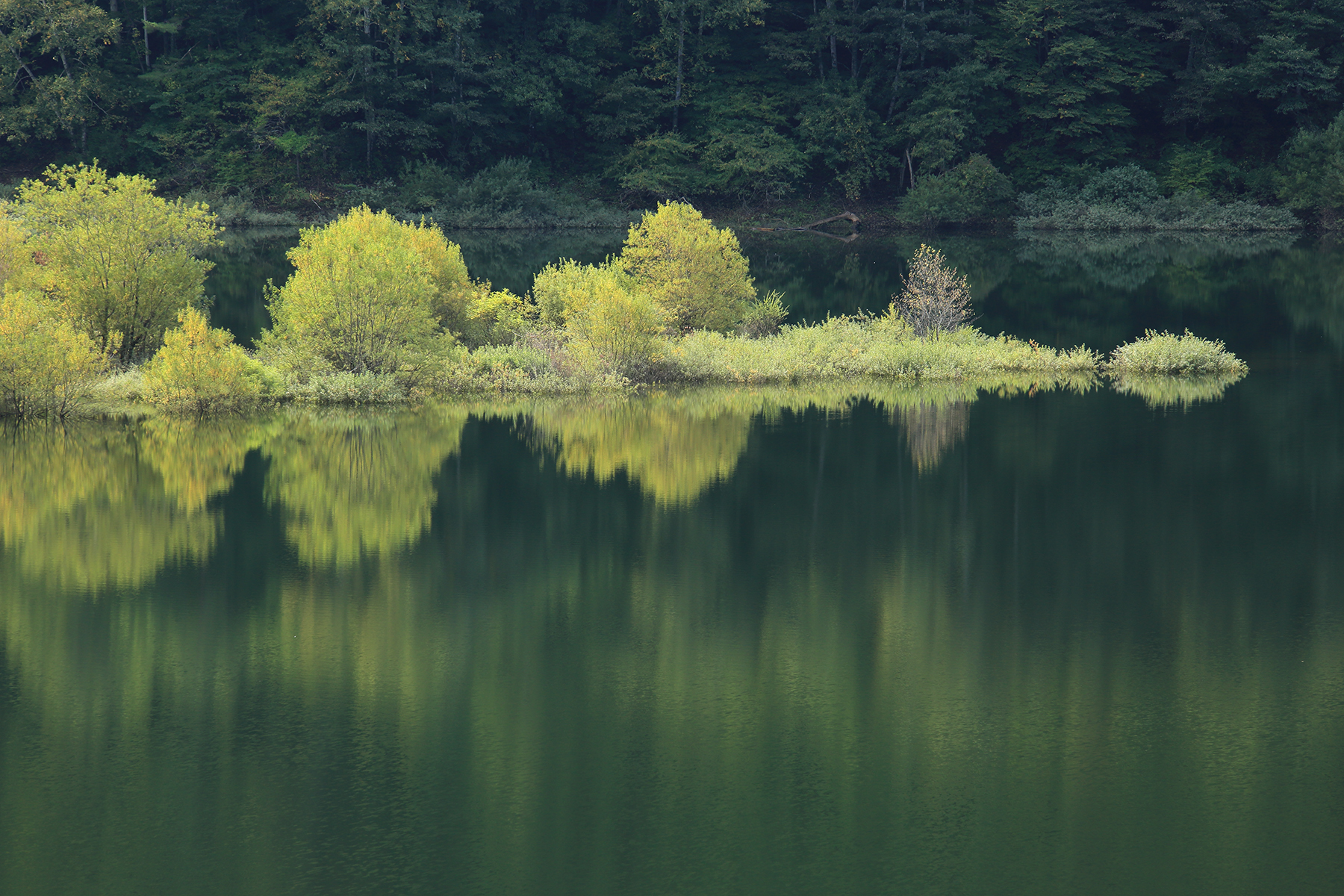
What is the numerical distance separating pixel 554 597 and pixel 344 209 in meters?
64.1

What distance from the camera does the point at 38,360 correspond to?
88.8 feet

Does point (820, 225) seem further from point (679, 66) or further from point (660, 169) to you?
point (679, 66)

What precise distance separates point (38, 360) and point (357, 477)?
8.71 m

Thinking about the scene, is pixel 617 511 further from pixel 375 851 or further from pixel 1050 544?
pixel 375 851

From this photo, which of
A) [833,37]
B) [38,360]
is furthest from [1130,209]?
[38,360]

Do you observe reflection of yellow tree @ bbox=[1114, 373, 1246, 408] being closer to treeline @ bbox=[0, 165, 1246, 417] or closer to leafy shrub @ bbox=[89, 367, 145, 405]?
treeline @ bbox=[0, 165, 1246, 417]

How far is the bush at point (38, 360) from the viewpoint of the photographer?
26.8 m

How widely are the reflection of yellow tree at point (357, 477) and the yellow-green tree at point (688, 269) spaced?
31.8 feet

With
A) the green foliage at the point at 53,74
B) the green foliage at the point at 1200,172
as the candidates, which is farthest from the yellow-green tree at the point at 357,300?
the green foliage at the point at 1200,172

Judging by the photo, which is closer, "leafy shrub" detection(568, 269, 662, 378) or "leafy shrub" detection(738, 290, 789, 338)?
"leafy shrub" detection(568, 269, 662, 378)

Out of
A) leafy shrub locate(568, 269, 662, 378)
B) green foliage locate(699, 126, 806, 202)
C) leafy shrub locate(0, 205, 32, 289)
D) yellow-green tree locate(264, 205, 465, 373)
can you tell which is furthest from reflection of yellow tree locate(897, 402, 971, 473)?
green foliage locate(699, 126, 806, 202)

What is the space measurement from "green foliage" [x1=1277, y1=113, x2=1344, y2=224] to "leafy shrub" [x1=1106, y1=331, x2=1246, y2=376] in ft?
144

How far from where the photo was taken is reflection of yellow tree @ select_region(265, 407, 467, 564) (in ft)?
63.4

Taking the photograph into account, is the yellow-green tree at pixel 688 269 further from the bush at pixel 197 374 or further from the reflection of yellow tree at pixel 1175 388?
the bush at pixel 197 374
